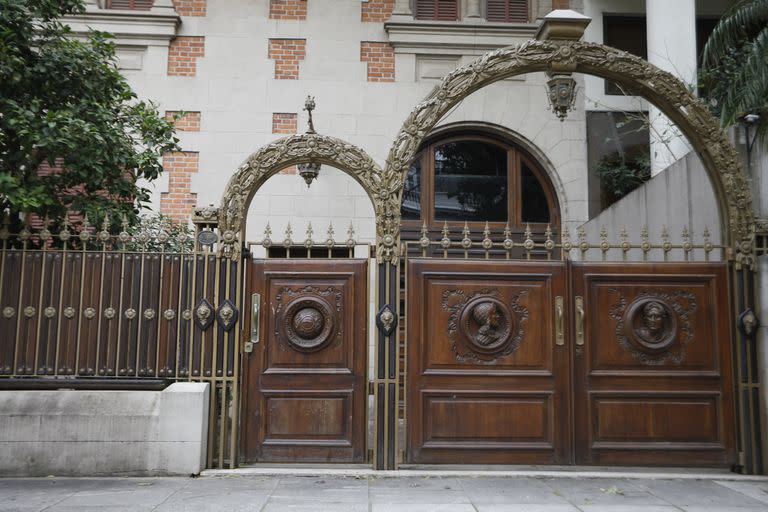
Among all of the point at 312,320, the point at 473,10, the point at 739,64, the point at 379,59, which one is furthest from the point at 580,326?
the point at 473,10

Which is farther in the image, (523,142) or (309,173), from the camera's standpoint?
(523,142)

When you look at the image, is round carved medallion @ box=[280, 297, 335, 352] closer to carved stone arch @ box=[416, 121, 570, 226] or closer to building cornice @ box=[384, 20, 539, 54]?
carved stone arch @ box=[416, 121, 570, 226]

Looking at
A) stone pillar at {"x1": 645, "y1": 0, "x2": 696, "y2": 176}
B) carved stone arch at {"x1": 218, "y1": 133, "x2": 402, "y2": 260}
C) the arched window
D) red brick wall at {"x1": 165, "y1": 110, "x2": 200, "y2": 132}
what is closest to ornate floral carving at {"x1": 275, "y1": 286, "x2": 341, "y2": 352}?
carved stone arch at {"x1": 218, "y1": 133, "x2": 402, "y2": 260}

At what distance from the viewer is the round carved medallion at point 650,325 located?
6375 millimetres

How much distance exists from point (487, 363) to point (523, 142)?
608 cm

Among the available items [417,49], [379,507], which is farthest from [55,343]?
[417,49]

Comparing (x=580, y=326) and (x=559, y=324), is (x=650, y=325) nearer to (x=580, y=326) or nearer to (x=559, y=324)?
(x=580, y=326)

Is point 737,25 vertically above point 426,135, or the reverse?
point 737,25

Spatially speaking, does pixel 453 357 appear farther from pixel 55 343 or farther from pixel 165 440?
pixel 55 343

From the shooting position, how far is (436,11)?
11.9 meters

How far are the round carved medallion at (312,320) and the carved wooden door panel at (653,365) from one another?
2494mm

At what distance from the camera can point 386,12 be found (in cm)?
1156

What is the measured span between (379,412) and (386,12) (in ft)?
26.2

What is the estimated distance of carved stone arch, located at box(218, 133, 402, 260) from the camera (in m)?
6.39
